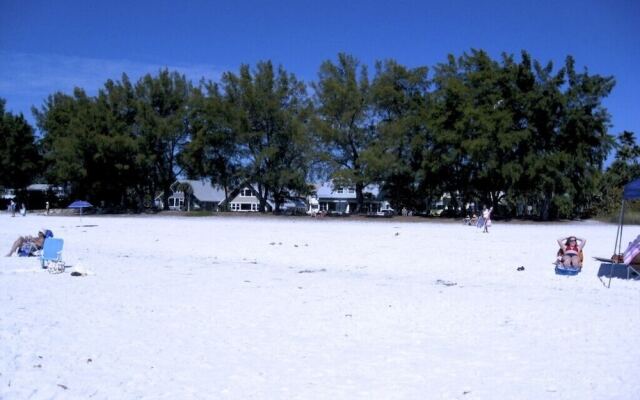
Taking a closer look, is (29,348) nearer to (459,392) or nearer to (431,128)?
(459,392)

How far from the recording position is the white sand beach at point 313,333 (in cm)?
577

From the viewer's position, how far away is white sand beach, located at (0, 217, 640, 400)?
18.9 feet

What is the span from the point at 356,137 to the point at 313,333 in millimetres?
52422

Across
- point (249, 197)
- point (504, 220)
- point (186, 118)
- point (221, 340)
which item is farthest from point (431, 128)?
point (249, 197)

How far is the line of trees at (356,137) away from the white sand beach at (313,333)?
40.0 metres

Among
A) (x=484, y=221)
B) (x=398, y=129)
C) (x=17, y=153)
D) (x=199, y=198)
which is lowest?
(x=199, y=198)

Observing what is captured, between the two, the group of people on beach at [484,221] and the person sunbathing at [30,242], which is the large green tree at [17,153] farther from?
the person sunbathing at [30,242]

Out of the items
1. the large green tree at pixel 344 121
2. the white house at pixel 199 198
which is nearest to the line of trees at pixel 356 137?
the large green tree at pixel 344 121

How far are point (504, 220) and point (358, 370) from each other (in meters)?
49.1

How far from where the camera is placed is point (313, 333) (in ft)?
26.0

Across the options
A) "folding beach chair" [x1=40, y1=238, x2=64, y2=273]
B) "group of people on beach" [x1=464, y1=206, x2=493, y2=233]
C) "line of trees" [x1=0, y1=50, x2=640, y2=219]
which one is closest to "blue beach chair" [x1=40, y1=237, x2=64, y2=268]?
"folding beach chair" [x1=40, y1=238, x2=64, y2=273]

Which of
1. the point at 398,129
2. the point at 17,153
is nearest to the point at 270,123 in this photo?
the point at 398,129

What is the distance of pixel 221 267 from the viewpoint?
50.2 feet

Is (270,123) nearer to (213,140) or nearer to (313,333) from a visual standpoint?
(213,140)
